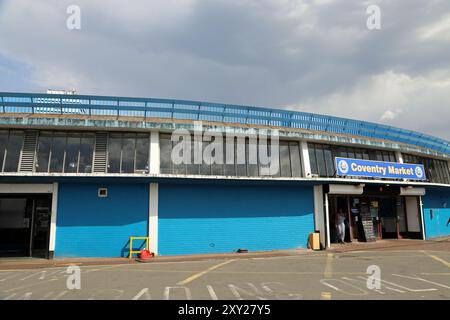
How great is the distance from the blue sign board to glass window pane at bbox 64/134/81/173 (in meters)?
12.6

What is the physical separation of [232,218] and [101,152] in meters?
6.86

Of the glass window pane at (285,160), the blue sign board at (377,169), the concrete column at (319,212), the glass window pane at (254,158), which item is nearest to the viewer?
the glass window pane at (254,158)

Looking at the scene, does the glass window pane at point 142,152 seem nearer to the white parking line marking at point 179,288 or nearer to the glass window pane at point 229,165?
the glass window pane at point 229,165

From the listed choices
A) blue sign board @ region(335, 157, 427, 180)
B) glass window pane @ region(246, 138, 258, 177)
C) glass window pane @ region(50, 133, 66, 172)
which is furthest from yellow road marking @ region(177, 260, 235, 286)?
blue sign board @ region(335, 157, 427, 180)

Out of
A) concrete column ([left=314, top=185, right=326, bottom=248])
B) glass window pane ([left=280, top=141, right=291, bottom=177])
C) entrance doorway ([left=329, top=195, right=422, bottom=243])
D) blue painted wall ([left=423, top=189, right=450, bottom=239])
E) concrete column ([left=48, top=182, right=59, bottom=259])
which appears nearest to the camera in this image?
concrete column ([left=48, top=182, right=59, bottom=259])

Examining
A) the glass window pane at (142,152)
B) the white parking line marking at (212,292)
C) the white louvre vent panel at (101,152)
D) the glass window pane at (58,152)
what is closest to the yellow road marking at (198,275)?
the white parking line marking at (212,292)

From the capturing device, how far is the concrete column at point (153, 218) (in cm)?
1527

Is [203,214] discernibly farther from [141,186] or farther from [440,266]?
[440,266]

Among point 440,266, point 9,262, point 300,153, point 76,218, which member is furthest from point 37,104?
point 440,266

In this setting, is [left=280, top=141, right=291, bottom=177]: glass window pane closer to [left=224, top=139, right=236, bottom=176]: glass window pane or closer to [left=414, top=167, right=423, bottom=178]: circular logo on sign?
[left=224, top=139, right=236, bottom=176]: glass window pane

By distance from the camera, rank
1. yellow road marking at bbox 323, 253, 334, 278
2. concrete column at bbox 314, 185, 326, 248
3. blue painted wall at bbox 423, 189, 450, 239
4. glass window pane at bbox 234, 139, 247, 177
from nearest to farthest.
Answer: yellow road marking at bbox 323, 253, 334, 278 → glass window pane at bbox 234, 139, 247, 177 → concrete column at bbox 314, 185, 326, 248 → blue painted wall at bbox 423, 189, 450, 239

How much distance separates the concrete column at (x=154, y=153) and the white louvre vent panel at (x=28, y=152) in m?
4.99

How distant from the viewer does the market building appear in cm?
1488

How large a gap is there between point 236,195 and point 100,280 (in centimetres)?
866
